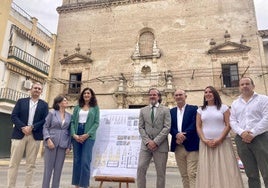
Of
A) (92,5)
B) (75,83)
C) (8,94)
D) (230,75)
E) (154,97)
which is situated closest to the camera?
(154,97)

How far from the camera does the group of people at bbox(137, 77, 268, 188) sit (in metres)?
3.32

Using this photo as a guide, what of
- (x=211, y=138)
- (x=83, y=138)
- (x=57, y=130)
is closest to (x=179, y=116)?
(x=211, y=138)

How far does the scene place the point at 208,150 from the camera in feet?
11.7

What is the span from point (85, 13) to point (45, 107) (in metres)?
15.9

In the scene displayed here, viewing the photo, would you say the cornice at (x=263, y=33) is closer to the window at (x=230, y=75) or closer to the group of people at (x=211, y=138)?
the window at (x=230, y=75)

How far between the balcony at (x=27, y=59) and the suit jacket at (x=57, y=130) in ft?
38.2

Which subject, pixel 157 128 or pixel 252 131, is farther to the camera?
pixel 157 128

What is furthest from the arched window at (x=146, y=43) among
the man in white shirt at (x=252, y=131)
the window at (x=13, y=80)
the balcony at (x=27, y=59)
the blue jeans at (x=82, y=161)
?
the man in white shirt at (x=252, y=131)

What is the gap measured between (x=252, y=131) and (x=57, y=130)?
3.34 meters

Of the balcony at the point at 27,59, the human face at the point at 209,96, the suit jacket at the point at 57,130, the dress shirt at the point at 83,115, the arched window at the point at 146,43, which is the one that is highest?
the arched window at the point at 146,43

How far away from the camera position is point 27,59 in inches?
594

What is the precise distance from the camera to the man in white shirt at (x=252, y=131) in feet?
10.7

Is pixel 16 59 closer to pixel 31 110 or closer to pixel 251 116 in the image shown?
pixel 31 110

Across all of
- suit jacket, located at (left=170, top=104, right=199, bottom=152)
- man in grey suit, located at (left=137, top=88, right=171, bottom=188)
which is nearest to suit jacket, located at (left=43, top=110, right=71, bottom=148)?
man in grey suit, located at (left=137, top=88, right=171, bottom=188)
